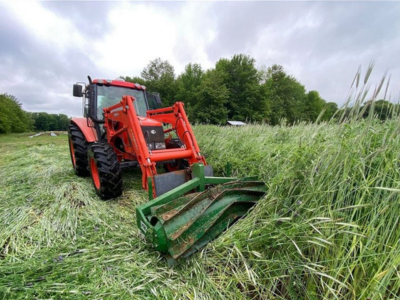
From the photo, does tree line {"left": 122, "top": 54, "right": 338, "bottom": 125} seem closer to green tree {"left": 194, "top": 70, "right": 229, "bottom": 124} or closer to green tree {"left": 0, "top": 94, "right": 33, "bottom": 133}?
green tree {"left": 194, "top": 70, "right": 229, "bottom": 124}

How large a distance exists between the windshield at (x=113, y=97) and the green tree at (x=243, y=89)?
68.3 feet

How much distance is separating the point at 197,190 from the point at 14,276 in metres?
1.70

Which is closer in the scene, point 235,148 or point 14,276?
point 14,276

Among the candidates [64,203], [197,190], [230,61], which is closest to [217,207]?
[197,190]

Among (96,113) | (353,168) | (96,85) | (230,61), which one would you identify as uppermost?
(230,61)

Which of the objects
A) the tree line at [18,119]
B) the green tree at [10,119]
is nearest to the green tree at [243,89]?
the tree line at [18,119]

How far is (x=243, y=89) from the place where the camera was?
25.5 meters

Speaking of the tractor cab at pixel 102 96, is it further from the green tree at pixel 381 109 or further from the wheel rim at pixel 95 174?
the green tree at pixel 381 109

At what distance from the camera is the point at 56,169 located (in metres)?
4.50

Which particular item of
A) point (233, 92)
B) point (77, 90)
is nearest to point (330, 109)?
point (77, 90)

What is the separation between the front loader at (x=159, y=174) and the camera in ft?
5.46

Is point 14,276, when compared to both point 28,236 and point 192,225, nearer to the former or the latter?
point 28,236

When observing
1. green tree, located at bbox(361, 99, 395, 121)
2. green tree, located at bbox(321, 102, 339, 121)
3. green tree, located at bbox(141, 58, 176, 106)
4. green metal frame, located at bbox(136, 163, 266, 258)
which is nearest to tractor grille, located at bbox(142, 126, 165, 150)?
green metal frame, located at bbox(136, 163, 266, 258)

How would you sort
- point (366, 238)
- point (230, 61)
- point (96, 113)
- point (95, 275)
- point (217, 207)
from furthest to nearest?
point (230, 61) → point (96, 113) → point (217, 207) → point (95, 275) → point (366, 238)
